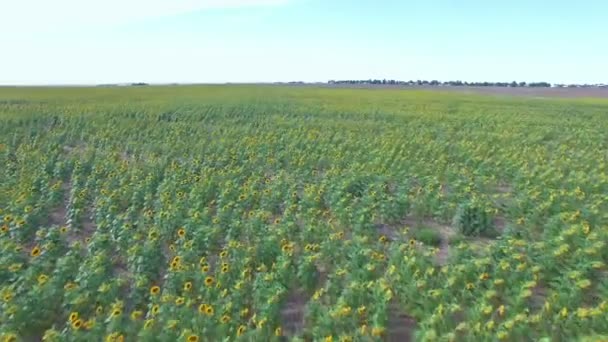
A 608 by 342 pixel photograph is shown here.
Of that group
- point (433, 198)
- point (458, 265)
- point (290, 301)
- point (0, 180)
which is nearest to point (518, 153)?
point (433, 198)

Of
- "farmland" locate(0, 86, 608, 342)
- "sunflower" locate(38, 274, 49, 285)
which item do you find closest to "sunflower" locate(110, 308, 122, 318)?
"farmland" locate(0, 86, 608, 342)

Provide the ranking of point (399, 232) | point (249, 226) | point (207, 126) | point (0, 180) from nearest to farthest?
point (249, 226)
point (399, 232)
point (0, 180)
point (207, 126)

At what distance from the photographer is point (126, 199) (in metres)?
8.13

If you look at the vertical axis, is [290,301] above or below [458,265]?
below

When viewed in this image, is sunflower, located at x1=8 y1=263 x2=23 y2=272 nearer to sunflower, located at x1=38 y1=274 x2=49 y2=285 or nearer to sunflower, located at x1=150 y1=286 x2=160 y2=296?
sunflower, located at x1=38 y1=274 x2=49 y2=285

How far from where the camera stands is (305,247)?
5984mm

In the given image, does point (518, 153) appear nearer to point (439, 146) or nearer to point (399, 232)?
point (439, 146)

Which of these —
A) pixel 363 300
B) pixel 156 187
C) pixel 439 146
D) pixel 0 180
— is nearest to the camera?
pixel 363 300

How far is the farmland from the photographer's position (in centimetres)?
432

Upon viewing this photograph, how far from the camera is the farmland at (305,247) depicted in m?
4.32

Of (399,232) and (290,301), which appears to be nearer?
(290,301)

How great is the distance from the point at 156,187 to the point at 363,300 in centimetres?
552

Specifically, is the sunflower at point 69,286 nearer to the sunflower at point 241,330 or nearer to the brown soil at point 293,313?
the sunflower at point 241,330

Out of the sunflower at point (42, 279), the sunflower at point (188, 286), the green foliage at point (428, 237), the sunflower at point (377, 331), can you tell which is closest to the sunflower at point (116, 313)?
the sunflower at point (188, 286)
